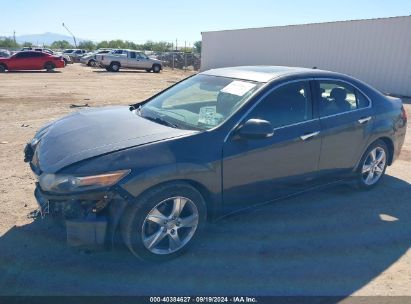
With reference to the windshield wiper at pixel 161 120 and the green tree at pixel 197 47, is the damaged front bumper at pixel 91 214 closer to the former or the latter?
the windshield wiper at pixel 161 120

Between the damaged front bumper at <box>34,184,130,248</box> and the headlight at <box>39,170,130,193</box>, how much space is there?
0.15 feet

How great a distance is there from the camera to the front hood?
9.88 feet

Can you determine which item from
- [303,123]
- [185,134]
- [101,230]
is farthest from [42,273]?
[303,123]

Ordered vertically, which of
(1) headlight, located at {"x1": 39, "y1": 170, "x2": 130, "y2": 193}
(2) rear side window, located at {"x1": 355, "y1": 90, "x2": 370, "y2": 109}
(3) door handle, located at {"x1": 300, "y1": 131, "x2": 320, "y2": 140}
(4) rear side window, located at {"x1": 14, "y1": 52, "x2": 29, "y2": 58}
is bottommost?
(4) rear side window, located at {"x1": 14, "y1": 52, "x2": 29, "y2": 58}

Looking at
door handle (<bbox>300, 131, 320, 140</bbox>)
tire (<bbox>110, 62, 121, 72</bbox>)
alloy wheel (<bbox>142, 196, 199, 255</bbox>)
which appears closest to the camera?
alloy wheel (<bbox>142, 196, 199, 255</bbox>)

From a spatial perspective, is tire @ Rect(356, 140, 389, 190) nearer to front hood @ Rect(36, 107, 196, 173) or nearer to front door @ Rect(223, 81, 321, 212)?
front door @ Rect(223, 81, 321, 212)

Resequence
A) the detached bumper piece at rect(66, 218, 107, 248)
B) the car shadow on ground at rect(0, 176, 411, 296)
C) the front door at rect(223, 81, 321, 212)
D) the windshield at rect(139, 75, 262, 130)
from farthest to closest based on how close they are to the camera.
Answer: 1. the windshield at rect(139, 75, 262, 130)
2. the front door at rect(223, 81, 321, 212)
3. the car shadow on ground at rect(0, 176, 411, 296)
4. the detached bumper piece at rect(66, 218, 107, 248)

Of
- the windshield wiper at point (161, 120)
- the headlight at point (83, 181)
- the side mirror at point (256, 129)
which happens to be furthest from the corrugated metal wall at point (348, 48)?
the headlight at point (83, 181)

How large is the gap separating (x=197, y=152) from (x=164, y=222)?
67 cm

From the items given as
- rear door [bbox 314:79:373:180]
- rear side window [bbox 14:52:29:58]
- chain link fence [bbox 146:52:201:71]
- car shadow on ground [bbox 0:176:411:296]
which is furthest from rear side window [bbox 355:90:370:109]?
chain link fence [bbox 146:52:201:71]

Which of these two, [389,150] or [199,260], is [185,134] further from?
[389,150]

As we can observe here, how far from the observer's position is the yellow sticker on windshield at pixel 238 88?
147 inches

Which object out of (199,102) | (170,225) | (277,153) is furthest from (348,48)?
(170,225)

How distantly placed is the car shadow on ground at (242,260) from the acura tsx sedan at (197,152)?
265mm
